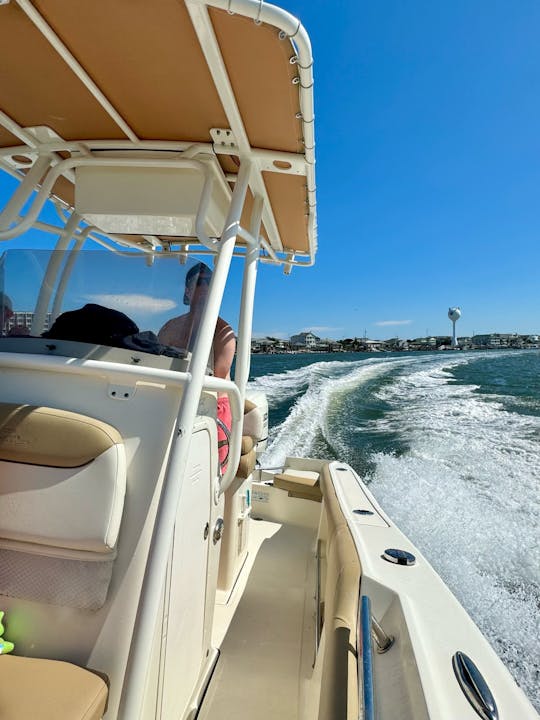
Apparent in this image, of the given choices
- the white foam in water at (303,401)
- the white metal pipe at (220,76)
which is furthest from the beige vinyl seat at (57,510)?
the white foam in water at (303,401)

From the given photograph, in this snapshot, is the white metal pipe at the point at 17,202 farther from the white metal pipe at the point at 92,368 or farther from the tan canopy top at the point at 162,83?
the white metal pipe at the point at 92,368

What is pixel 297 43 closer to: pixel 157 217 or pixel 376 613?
pixel 157 217

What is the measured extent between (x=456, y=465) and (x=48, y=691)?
18.5 ft

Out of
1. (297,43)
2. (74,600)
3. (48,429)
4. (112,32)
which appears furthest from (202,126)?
(74,600)

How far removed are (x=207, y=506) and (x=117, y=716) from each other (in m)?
0.51

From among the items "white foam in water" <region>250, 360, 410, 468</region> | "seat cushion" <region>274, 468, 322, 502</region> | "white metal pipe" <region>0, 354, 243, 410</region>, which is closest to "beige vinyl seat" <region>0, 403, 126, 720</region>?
"white metal pipe" <region>0, 354, 243, 410</region>

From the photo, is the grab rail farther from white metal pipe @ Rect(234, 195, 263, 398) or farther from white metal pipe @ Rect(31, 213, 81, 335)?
white metal pipe @ Rect(31, 213, 81, 335)

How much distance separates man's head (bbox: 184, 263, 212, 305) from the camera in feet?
4.00

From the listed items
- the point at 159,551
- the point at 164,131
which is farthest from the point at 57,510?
the point at 164,131

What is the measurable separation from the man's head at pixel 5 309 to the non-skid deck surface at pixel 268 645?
138 centimetres

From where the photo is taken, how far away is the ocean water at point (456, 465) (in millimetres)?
2539

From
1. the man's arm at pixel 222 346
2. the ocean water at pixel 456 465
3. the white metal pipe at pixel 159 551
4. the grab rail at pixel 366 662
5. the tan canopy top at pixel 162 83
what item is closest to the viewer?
the grab rail at pixel 366 662

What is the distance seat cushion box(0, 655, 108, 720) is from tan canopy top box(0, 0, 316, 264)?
1393mm

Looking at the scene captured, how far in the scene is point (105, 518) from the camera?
857mm
